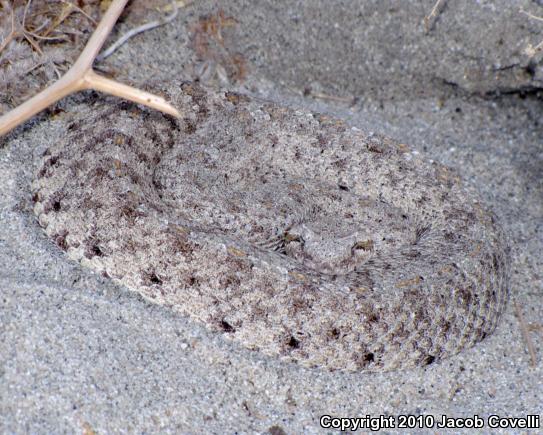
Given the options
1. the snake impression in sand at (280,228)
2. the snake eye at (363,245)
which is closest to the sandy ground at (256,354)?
the snake impression in sand at (280,228)

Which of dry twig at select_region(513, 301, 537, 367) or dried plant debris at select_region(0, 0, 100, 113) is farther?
dried plant debris at select_region(0, 0, 100, 113)

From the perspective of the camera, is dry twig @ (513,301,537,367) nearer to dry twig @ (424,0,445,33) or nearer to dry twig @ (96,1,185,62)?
dry twig @ (424,0,445,33)

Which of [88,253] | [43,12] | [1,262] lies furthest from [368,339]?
[43,12]

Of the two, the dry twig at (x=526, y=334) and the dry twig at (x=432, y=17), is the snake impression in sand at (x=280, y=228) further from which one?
the dry twig at (x=432, y=17)

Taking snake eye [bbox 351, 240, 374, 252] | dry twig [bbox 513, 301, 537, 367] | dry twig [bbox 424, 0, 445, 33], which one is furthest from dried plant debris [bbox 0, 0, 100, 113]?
dry twig [bbox 513, 301, 537, 367]

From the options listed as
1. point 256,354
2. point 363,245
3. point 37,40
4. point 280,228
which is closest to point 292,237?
point 280,228
